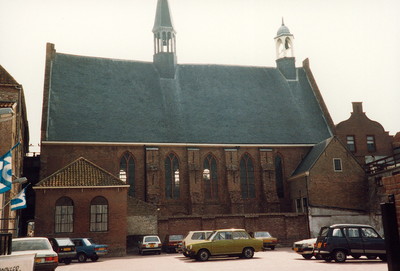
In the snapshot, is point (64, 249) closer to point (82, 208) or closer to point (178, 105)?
point (82, 208)

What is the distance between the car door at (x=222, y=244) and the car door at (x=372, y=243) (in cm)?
655

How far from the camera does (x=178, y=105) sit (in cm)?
3962

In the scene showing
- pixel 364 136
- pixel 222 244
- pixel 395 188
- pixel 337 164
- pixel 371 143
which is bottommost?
pixel 222 244

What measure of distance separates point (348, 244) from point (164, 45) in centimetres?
2877

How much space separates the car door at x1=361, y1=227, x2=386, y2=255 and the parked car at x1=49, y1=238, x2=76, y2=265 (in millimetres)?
15070

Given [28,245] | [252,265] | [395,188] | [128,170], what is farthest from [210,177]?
[395,188]

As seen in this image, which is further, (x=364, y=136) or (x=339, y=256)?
(x=364, y=136)

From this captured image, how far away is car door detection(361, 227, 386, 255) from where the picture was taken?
19047 mm

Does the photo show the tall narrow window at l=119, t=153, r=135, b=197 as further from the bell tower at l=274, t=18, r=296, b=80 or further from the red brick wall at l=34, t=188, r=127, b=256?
the bell tower at l=274, t=18, r=296, b=80

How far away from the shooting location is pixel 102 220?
28.8m

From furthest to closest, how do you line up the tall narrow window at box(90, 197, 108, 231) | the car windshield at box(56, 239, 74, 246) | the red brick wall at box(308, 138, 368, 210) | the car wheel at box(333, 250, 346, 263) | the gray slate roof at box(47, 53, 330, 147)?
the gray slate roof at box(47, 53, 330, 147), the red brick wall at box(308, 138, 368, 210), the tall narrow window at box(90, 197, 108, 231), the car windshield at box(56, 239, 74, 246), the car wheel at box(333, 250, 346, 263)

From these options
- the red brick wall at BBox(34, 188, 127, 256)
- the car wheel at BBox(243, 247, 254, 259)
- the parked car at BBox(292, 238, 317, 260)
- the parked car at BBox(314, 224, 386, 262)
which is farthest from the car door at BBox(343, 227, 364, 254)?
the red brick wall at BBox(34, 188, 127, 256)

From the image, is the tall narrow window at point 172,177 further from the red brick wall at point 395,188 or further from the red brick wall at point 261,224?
the red brick wall at point 395,188

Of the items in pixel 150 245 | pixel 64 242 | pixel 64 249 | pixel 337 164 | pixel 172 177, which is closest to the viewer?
pixel 64 249
